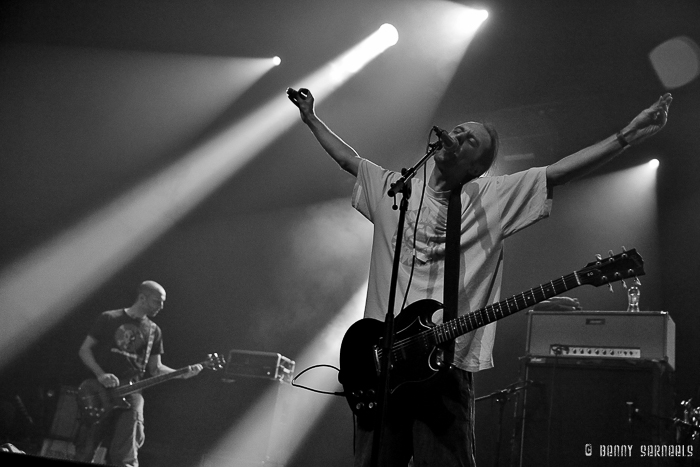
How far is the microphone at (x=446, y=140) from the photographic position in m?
2.51

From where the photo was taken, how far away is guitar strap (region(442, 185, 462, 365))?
2.34 m

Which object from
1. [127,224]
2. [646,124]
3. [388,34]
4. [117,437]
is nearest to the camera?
[646,124]

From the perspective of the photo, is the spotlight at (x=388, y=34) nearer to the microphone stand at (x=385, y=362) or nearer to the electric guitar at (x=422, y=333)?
the microphone stand at (x=385, y=362)

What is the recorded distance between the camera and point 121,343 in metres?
6.48

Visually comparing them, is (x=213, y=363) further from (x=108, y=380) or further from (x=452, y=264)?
(x=452, y=264)

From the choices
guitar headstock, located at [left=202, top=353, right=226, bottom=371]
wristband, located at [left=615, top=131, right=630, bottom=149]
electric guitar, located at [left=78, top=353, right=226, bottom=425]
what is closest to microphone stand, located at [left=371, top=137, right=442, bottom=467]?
wristband, located at [left=615, top=131, right=630, bottom=149]

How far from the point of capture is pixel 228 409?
680 centimetres

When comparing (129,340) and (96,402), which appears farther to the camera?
(129,340)

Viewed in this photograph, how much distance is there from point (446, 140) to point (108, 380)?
4.97m

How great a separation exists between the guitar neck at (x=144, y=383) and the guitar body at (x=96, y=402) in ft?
0.16

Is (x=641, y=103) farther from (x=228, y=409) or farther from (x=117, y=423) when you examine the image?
(x=117, y=423)

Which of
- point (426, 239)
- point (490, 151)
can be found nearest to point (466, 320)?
point (426, 239)

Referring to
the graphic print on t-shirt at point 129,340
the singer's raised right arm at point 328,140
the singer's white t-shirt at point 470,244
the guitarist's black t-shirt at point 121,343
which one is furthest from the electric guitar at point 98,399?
the singer's white t-shirt at point 470,244

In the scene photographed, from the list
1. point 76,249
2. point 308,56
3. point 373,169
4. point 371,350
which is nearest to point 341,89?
point 308,56
